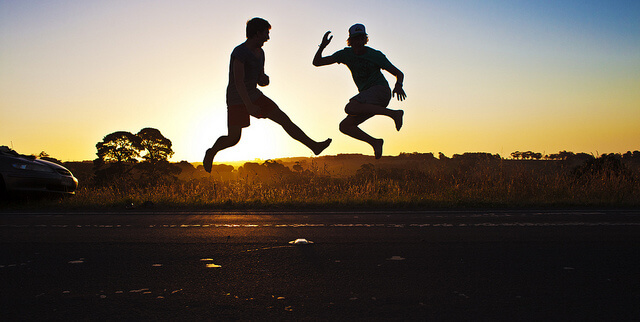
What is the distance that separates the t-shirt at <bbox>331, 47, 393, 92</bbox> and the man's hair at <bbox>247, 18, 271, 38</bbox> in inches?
41.5

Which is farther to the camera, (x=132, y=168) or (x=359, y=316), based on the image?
(x=132, y=168)

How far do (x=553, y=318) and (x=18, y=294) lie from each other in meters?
4.23

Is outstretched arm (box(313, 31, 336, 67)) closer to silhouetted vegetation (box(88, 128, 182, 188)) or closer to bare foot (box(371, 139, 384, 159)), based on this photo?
bare foot (box(371, 139, 384, 159))

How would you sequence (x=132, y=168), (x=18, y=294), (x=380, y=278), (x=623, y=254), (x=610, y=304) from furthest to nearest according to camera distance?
(x=132, y=168)
(x=623, y=254)
(x=380, y=278)
(x=18, y=294)
(x=610, y=304)

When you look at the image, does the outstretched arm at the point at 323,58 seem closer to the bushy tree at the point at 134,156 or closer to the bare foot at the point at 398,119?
the bare foot at the point at 398,119

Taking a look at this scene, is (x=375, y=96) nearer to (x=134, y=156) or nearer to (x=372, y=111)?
(x=372, y=111)

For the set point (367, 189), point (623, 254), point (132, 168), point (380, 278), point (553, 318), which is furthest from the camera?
point (132, 168)

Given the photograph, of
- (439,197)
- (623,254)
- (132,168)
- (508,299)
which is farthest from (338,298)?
(132,168)

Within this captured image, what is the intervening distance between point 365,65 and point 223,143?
6.71 ft

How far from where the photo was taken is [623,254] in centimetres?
547

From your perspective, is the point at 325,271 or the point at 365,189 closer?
the point at 325,271

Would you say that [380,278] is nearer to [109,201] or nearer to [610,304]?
[610,304]

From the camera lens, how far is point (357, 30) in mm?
5848

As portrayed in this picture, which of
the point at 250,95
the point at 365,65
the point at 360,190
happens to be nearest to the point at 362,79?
the point at 365,65
